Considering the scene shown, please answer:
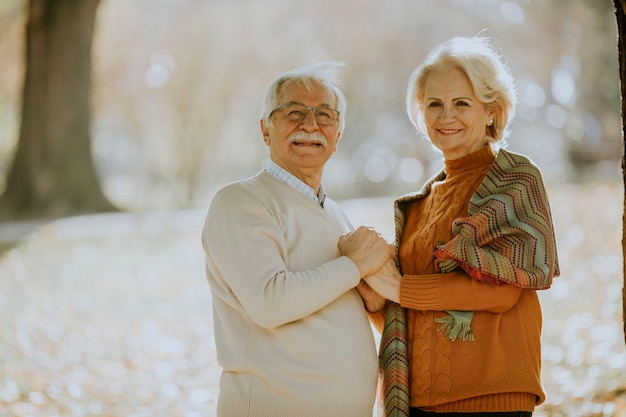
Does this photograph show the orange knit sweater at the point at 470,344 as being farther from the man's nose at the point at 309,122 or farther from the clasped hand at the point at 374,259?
the man's nose at the point at 309,122

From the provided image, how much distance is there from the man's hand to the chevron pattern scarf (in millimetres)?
208

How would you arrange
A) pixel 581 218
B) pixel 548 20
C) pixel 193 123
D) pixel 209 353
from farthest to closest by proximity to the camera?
pixel 548 20, pixel 193 123, pixel 581 218, pixel 209 353

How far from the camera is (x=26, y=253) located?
989 centimetres

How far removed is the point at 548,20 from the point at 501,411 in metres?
18.5

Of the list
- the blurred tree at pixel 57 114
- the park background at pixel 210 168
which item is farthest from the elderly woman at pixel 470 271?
the blurred tree at pixel 57 114

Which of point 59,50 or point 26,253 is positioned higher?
point 59,50

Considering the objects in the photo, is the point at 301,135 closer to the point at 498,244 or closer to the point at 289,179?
the point at 289,179

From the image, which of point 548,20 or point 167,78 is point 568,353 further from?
point 548,20

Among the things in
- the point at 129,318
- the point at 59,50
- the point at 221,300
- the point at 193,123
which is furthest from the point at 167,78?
the point at 221,300

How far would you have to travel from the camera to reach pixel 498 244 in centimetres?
271

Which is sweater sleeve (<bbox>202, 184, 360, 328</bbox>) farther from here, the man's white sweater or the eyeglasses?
the eyeglasses

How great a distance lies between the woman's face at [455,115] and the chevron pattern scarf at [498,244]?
0.18 meters

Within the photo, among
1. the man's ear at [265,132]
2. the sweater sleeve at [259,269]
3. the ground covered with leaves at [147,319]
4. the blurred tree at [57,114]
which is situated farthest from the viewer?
the blurred tree at [57,114]

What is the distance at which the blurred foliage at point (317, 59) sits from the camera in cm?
1562
